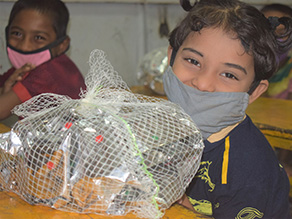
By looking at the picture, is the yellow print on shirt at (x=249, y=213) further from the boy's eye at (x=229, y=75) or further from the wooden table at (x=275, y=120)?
the wooden table at (x=275, y=120)

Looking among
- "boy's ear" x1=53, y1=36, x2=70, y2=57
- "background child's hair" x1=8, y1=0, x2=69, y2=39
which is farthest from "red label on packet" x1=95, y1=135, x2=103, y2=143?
"background child's hair" x1=8, y1=0, x2=69, y2=39

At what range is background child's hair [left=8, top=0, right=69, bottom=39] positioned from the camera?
204cm

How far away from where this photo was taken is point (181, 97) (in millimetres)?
1076

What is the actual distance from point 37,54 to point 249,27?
4.21ft

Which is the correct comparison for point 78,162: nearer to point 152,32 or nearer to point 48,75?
point 48,75

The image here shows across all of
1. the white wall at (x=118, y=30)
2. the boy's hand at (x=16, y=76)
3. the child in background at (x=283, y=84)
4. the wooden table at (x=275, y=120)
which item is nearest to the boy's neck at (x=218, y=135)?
the wooden table at (x=275, y=120)

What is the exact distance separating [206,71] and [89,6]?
195 cm

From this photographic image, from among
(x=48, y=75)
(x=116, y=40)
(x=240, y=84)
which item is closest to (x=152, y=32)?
(x=116, y=40)

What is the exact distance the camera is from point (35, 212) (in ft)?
2.50

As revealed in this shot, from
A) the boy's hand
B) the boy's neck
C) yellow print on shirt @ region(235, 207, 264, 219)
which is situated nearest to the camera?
yellow print on shirt @ region(235, 207, 264, 219)

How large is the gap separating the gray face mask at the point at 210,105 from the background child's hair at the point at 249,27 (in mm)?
117

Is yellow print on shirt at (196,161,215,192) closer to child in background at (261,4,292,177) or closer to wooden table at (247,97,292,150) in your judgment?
wooden table at (247,97,292,150)

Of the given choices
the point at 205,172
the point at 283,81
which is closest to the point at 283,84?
the point at 283,81

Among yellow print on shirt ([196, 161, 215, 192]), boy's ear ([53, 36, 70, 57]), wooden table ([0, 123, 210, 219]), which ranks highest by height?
boy's ear ([53, 36, 70, 57])
